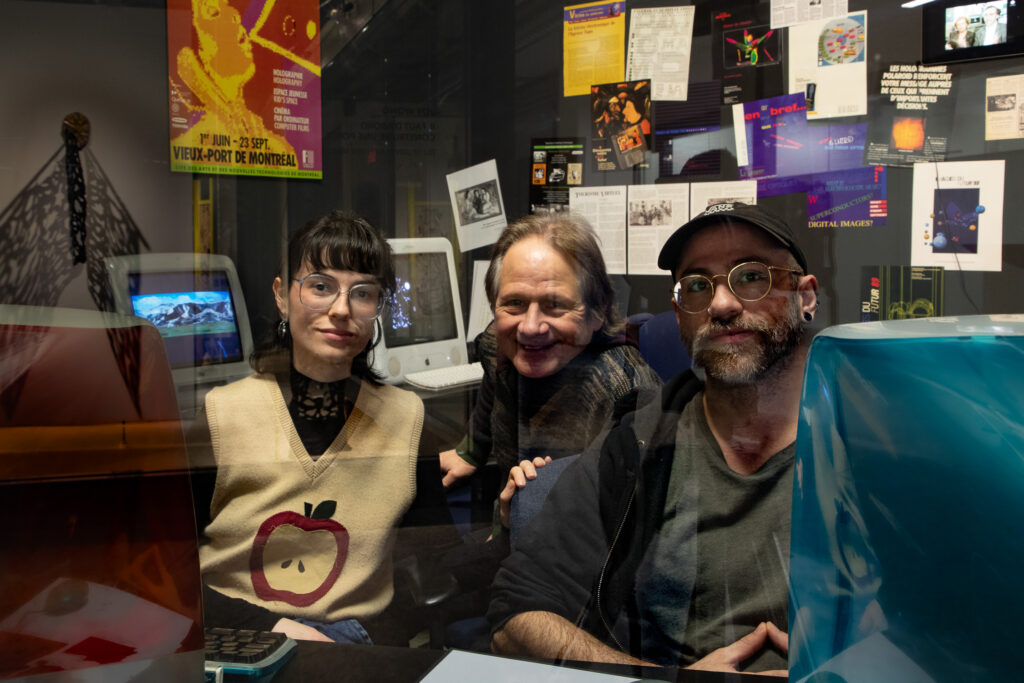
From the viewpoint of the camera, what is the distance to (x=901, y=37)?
1114mm

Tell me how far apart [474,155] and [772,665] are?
91cm

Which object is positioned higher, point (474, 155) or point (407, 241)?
point (474, 155)

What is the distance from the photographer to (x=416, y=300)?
1.19 meters

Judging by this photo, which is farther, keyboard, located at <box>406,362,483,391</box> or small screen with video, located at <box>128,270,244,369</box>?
keyboard, located at <box>406,362,483,391</box>

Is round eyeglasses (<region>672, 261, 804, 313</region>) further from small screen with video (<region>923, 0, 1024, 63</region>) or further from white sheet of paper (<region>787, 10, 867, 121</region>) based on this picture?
small screen with video (<region>923, 0, 1024, 63</region>)

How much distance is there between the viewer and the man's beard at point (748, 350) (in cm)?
115

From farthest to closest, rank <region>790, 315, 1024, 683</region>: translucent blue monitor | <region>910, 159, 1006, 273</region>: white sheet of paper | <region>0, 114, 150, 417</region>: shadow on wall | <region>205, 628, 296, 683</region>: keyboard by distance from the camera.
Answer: <region>910, 159, 1006, 273</region>: white sheet of paper, <region>0, 114, 150, 417</region>: shadow on wall, <region>205, 628, 296, 683</region>: keyboard, <region>790, 315, 1024, 683</region>: translucent blue monitor

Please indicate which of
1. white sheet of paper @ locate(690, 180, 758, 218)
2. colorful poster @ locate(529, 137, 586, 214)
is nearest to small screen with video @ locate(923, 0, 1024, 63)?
white sheet of paper @ locate(690, 180, 758, 218)

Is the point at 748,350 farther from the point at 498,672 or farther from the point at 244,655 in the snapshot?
the point at 244,655

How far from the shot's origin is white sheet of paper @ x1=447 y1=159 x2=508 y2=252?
1192mm

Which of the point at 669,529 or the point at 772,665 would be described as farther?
the point at 669,529

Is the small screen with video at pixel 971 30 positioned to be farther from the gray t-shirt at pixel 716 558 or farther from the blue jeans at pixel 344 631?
the blue jeans at pixel 344 631

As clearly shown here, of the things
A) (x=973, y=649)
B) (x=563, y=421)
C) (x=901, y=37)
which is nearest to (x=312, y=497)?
(x=563, y=421)

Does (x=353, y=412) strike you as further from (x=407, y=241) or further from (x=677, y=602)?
(x=677, y=602)
